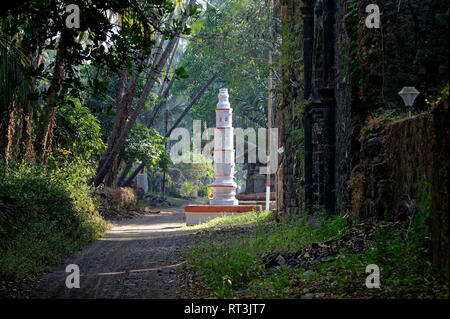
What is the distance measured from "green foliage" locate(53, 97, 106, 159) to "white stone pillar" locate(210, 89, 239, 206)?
528 cm

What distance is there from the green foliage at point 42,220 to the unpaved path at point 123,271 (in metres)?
0.34

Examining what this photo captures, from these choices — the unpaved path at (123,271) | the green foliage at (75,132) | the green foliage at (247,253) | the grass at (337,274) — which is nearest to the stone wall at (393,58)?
the green foliage at (247,253)

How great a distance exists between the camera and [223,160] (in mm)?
22344

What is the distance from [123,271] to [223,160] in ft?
43.5

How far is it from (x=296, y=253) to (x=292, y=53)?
828cm

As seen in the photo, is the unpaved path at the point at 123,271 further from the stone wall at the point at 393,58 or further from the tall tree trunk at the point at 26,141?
the stone wall at the point at 393,58

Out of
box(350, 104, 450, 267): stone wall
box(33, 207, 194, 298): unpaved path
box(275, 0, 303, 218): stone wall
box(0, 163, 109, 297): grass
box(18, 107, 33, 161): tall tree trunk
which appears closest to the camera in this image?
box(350, 104, 450, 267): stone wall

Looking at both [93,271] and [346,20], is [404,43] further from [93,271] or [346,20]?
[93,271]

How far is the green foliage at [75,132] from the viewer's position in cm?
1805

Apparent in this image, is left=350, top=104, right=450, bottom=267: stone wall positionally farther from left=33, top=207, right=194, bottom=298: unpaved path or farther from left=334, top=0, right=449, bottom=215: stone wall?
left=33, top=207, right=194, bottom=298: unpaved path

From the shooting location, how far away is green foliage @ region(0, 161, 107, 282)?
9.05 m

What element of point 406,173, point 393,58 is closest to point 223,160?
point 393,58

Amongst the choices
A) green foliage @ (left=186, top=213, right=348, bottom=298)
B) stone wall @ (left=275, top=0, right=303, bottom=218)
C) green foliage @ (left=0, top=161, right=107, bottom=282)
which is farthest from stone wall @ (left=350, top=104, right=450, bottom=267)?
green foliage @ (left=0, top=161, right=107, bottom=282)
